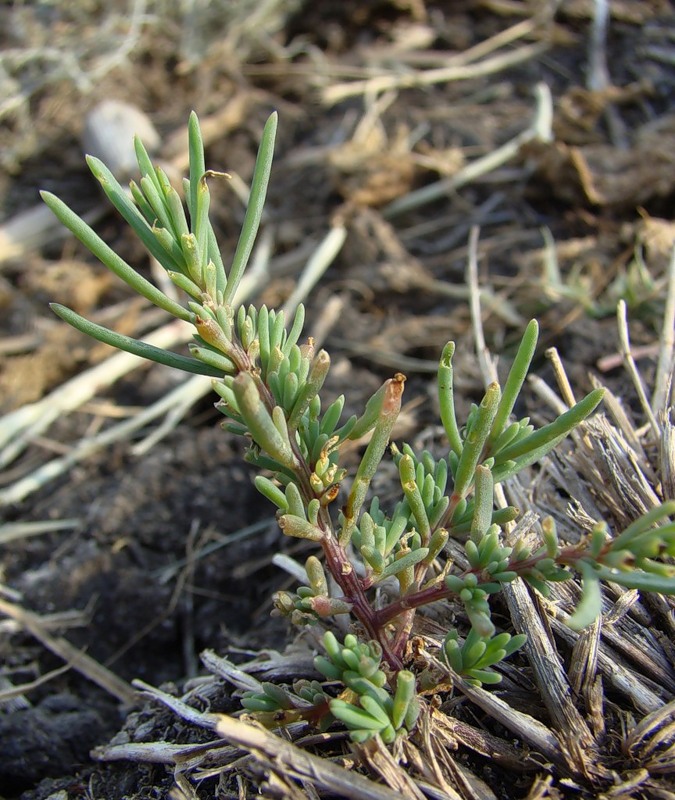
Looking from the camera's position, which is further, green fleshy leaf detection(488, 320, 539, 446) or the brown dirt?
the brown dirt

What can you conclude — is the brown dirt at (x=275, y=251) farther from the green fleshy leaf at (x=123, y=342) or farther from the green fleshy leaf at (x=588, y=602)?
the green fleshy leaf at (x=123, y=342)

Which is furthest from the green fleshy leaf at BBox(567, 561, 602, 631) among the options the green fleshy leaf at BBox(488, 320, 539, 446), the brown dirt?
the brown dirt

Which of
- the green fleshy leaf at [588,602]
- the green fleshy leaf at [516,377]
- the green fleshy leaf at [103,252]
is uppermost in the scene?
the green fleshy leaf at [103,252]

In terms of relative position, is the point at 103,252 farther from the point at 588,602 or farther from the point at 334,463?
the point at 588,602

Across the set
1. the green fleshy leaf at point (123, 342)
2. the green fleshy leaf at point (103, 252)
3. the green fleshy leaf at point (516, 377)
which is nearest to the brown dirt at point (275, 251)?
the green fleshy leaf at point (516, 377)

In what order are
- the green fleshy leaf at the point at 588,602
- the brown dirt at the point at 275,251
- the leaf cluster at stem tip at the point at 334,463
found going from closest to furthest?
the green fleshy leaf at the point at 588,602 → the leaf cluster at stem tip at the point at 334,463 → the brown dirt at the point at 275,251

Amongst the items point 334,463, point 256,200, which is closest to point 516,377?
point 334,463

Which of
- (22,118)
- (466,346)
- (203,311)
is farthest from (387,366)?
(22,118)

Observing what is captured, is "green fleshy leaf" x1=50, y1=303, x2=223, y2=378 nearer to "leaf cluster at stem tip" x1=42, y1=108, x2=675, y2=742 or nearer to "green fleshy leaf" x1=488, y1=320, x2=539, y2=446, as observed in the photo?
"leaf cluster at stem tip" x1=42, y1=108, x2=675, y2=742

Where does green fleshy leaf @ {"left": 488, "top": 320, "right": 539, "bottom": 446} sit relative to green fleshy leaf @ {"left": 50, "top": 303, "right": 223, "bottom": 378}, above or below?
below
